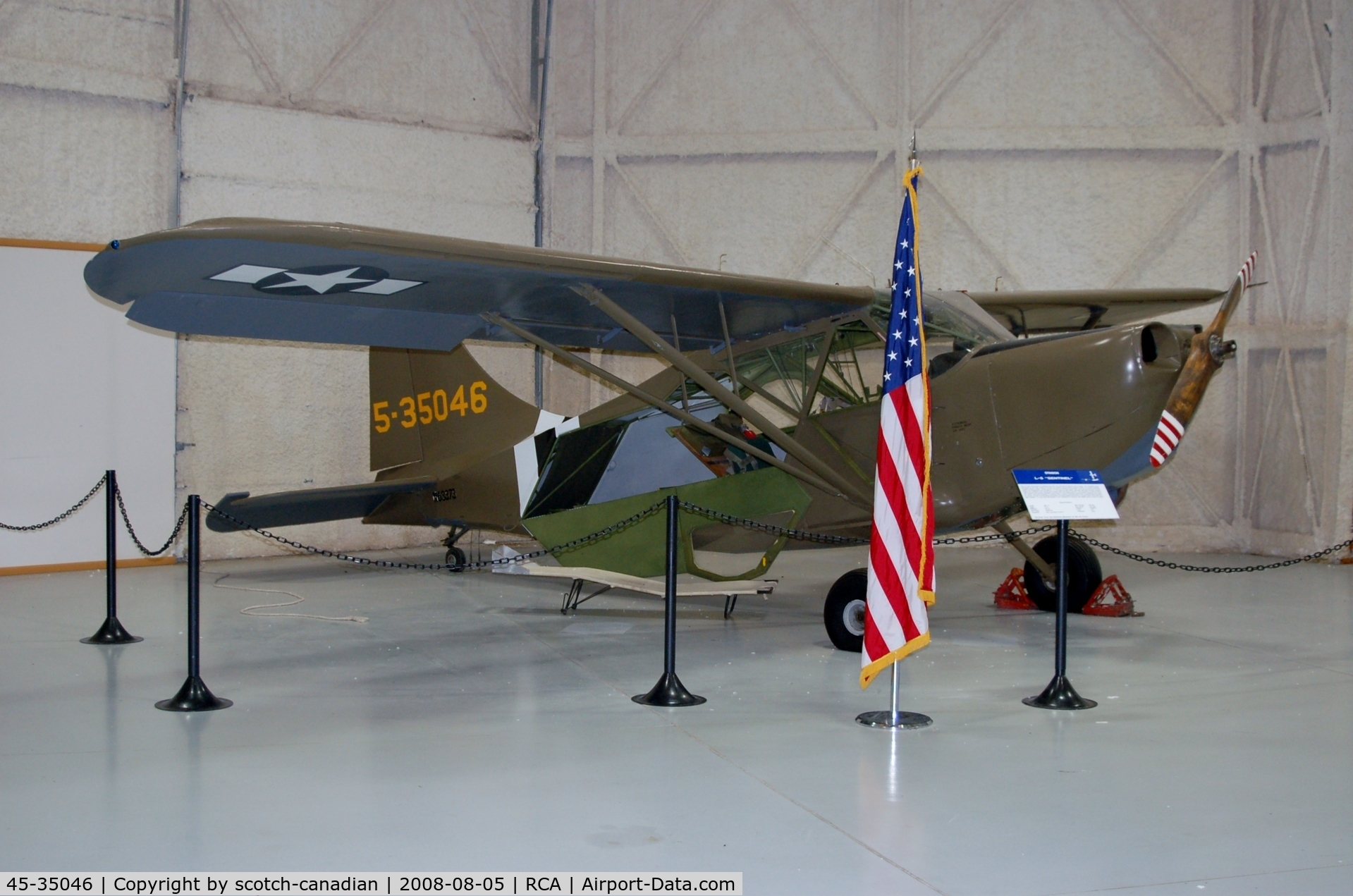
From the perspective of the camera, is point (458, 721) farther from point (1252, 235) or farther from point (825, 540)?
point (1252, 235)

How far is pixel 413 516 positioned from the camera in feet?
32.2

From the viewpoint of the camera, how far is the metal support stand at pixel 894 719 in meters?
4.88

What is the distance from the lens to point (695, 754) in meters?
4.44

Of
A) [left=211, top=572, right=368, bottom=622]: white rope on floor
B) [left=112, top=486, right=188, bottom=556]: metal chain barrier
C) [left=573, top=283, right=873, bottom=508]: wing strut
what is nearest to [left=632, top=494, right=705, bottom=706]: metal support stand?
[left=573, top=283, right=873, bottom=508]: wing strut

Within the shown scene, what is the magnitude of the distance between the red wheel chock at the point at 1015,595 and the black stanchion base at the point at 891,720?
3.55 m

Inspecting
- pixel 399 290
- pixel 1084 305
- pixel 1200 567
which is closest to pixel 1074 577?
pixel 1200 567

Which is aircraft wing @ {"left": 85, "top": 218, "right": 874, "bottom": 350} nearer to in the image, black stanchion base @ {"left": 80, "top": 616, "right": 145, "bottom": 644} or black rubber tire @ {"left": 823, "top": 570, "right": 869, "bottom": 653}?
black rubber tire @ {"left": 823, "top": 570, "right": 869, "bottom": 653}

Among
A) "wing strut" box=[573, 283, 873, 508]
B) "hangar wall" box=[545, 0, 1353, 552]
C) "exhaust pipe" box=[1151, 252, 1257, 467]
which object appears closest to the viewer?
"exhaust pipe" box=[1151, 252, 1257, 467]

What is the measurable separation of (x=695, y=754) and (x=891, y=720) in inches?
38.2

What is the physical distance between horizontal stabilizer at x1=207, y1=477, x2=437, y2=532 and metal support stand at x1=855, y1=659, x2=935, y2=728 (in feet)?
17.6

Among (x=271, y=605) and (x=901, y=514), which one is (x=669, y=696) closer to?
(x=901, y=514)

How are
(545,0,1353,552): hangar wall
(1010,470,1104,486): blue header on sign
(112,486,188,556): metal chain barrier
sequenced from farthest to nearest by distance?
(545,0,1353,552): hangar wall → (112,486,188,556): metal chain barrier → (1010,470,1104,486): blue header on sign

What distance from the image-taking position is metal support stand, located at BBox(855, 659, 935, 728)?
4.88 metres

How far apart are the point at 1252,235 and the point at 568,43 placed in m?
7.62
